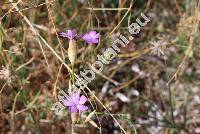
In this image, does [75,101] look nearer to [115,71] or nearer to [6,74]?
[6,74]

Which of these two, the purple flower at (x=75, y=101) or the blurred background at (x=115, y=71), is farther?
the blurred background at (x=115, y=71)

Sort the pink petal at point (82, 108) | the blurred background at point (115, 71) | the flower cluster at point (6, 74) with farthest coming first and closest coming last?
the blurred background at point (115, 71) < the flower cluster at point (6, 74) < the pink petal at point (82, 108)

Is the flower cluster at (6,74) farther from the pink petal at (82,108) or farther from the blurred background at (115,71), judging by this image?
the pink petal at (82,108)

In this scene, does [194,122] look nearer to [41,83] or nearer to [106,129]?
[106,129]

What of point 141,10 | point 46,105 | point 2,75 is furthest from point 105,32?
point 2,75

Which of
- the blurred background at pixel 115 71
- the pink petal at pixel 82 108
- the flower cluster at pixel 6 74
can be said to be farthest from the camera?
A: the blurred background at pixel 115 71

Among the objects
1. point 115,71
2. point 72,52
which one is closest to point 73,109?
point 72,52

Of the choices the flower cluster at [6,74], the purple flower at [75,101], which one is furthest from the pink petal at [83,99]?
the flower cluster at [6,74]

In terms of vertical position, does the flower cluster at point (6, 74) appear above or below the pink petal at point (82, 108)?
above
